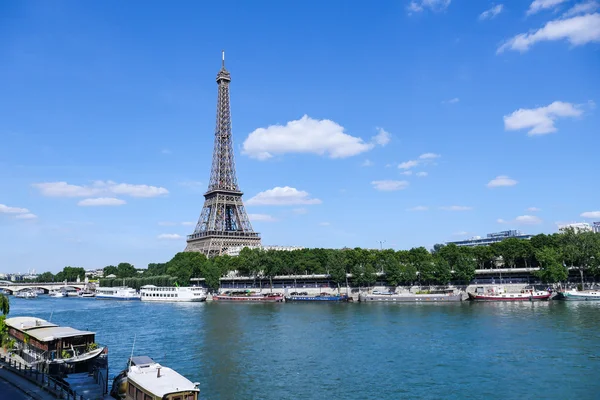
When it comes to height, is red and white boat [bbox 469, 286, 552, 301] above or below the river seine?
above

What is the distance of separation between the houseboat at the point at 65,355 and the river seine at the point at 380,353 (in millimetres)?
6154

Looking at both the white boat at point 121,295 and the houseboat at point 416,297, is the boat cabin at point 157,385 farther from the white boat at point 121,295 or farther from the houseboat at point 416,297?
the white boat at point 121,295

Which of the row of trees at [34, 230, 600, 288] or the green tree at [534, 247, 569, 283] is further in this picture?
the row of trees at [34, 230, 600, 288]

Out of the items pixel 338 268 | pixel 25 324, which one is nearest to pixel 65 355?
pixel 25 324

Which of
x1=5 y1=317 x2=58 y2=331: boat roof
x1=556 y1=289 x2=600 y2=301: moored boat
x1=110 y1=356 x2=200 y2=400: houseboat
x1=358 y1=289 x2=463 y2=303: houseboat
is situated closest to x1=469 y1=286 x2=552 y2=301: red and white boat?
x1=556 y1=289 x2=600 y2=301: moored boat

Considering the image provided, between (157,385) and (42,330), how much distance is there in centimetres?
1507

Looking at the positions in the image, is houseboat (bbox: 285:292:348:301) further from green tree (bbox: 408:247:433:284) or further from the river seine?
the river seine

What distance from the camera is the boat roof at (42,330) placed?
29.1 m

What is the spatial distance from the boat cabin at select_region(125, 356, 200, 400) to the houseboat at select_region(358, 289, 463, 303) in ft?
230

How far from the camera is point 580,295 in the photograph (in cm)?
8219

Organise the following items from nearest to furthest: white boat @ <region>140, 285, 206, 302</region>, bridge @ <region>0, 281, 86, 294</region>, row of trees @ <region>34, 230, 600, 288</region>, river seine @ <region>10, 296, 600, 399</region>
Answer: river seine @ <region>10, 296, 600, 399</region> < row of trees @ <region>34, 230, 600, 288</region> < white boat @ <region>140, 285, 206, 302</region> < bridge @ <region>0, 281, 86, 294</region>

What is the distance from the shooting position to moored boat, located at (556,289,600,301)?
81.1 m

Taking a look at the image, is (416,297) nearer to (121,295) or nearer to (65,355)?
(65,355)

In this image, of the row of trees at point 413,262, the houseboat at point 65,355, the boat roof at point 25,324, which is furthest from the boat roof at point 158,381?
the row of trees at point 413,262
